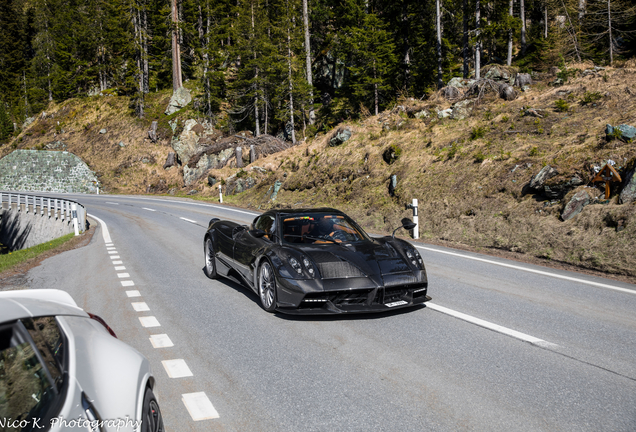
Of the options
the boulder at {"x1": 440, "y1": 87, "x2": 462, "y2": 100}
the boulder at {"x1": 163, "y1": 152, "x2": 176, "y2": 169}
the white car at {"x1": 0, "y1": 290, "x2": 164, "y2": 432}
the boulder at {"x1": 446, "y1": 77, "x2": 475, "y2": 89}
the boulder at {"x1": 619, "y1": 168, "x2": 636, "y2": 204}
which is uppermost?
the boulder at {"x1": 446, "y1": 77, "x2": 475, "y2": 89}

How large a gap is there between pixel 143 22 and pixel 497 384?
63447 mm

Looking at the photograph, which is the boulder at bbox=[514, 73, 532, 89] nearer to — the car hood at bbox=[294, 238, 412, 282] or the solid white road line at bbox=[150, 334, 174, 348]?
the car hood at bbox=[294, 238, 412, 282]

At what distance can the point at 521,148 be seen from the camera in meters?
15.3

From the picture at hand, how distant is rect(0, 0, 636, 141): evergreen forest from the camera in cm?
2989

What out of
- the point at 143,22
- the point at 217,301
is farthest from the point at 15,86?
the point at 217,301

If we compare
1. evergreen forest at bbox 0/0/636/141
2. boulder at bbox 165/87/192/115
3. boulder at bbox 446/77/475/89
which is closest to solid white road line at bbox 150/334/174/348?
boulder at bbox 446/77/475/89

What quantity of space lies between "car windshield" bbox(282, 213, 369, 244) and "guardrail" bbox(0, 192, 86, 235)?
1323cm

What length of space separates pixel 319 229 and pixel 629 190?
770 cm

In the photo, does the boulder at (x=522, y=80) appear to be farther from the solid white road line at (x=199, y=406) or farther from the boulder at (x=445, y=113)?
the solid white road line at (x=199, y=406)

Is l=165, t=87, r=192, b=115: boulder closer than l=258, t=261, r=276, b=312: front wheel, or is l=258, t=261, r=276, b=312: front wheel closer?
l=258, t=261, r=276, b=312: front wheel

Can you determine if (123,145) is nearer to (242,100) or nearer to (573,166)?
(242,100)

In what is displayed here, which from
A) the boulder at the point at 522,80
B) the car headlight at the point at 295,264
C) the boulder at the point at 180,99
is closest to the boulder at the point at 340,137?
the boulder at the point at 522,80

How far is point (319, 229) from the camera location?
22.4 feet

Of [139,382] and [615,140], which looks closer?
[139,382]
